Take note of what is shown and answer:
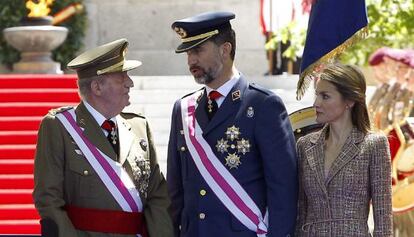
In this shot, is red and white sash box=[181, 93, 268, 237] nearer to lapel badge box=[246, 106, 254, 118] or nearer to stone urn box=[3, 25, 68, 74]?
lapel badge box=[246, 106, 254, 118]

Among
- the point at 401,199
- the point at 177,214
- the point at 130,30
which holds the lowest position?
the point at 130,30

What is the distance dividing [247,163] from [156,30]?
11.7 meters

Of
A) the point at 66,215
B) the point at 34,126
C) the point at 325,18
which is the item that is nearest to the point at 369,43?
the point at 34,126

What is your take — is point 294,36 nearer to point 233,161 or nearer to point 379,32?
point 379,32

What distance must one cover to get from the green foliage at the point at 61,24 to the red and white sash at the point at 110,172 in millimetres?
11055

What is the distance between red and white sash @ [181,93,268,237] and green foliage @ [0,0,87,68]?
1122 centimetres

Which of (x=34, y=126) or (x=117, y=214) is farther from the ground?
(x=117, y=214)

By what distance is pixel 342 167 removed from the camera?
19.7 feet

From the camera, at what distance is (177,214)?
6.37 m

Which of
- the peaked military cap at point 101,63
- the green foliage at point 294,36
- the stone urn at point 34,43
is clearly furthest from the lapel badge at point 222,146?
the stone urn at point 34,43

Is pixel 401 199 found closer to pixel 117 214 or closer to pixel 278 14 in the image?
pixel 117 214

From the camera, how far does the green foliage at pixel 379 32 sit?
1283 centimetres

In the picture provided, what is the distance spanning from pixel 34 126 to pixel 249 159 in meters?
6.18

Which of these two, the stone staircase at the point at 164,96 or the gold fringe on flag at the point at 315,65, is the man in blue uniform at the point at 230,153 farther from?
the stone staircase at the point at 164,96
